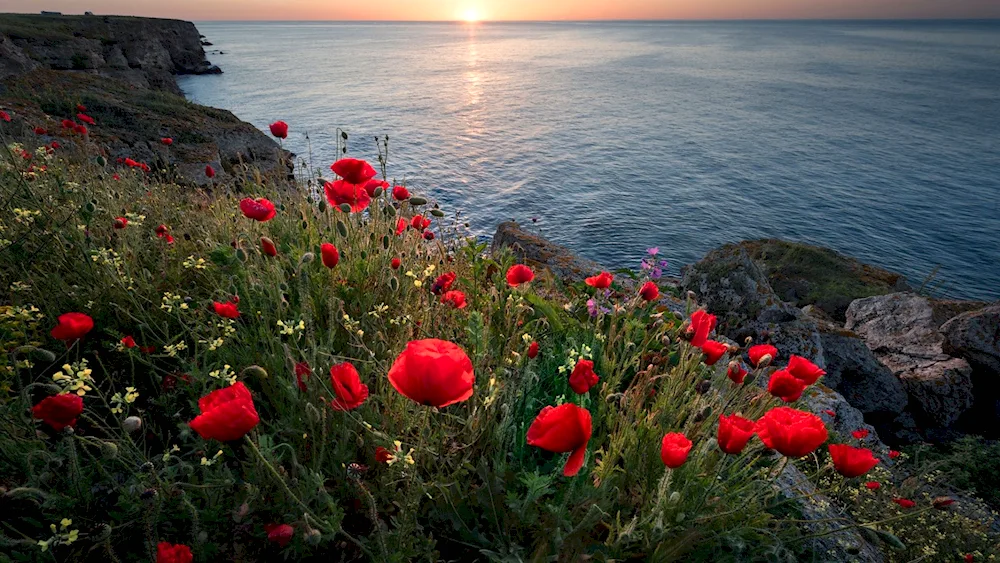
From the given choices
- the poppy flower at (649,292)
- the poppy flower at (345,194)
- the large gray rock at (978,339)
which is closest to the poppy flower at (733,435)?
the poppy flower at (649,292)

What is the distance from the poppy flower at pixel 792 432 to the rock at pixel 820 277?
42.0 ft

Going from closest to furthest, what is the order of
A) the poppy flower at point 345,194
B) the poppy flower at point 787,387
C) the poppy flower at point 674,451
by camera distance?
the poppy flower at point 674,451
the poppy flower at point 787,387
the poppy flower at point 345,194

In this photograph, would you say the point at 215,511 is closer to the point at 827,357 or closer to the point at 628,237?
the point at 827,357

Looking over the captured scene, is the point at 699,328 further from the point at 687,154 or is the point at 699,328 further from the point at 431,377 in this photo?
the point at 687,154

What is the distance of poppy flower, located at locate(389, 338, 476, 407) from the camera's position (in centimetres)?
145

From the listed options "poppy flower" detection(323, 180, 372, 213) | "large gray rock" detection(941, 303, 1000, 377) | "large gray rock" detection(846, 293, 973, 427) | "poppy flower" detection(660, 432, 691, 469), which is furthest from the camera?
"large gray rock" detection(941, 303, 1000, 377)

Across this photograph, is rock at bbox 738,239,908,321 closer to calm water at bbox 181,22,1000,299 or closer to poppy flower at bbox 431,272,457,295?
calm water at bbox 181,22,1000,299

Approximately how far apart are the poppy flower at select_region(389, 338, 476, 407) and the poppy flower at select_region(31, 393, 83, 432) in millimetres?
1032

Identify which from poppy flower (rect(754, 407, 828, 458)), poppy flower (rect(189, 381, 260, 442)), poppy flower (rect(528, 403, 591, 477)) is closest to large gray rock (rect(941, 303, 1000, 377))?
poppy flower (rect(754, 407, 828, 458))

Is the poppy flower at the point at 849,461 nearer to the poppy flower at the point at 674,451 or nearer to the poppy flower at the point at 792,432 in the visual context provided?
the poppy flower at the point at 792,432

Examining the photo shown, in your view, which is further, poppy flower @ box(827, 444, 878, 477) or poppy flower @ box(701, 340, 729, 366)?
poppy flower @ box(701, 340, 729, 366)

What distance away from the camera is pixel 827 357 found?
26.4 ft

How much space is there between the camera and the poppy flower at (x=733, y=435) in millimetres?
A: 1735

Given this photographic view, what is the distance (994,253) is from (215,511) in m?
24.5
